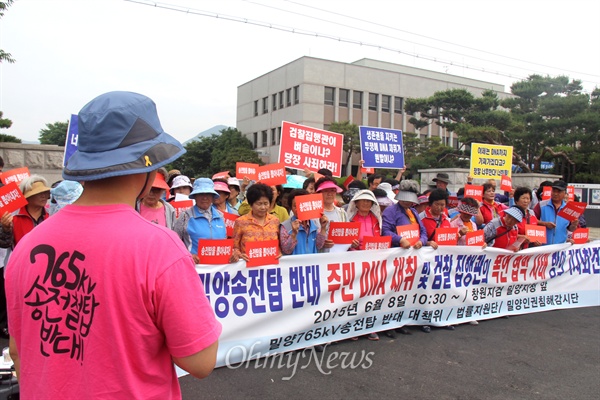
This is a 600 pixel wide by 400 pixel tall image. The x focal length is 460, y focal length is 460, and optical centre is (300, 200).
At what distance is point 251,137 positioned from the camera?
1954 inches

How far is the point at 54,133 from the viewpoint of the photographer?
41875 millimetres

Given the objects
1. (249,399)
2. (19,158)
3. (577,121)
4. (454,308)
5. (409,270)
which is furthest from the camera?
(577,121)

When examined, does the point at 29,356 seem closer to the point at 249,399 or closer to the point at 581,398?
the point at 249,399

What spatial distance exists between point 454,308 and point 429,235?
3.13ft

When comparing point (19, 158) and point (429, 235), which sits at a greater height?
point (19, 158)

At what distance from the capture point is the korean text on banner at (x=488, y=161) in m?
10.9

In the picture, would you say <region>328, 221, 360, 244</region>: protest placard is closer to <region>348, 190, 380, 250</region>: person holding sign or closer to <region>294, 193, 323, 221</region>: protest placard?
<region>348, 190, 380, 250</region>: person holding sign

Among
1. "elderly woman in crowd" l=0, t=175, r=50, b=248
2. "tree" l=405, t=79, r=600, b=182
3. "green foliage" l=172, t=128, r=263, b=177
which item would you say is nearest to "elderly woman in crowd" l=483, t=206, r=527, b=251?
"elderly woman in crowd" l=0, t=175, r=50, b=248

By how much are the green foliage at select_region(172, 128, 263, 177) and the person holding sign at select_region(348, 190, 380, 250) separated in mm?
37541

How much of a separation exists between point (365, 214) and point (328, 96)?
38879 millimetres

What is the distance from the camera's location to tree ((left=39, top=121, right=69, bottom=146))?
41.4 metres

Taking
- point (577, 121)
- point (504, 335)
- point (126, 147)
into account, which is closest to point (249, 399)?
point (126, 147)

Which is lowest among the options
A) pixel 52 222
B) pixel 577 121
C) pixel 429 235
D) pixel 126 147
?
pixel 429 235

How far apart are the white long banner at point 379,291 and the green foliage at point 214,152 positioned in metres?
37.1
